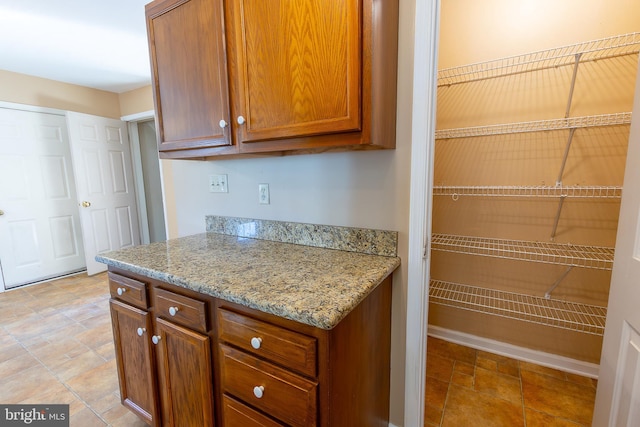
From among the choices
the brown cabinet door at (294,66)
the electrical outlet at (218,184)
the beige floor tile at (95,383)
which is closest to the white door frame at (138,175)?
the beige floor tile at (95,383)

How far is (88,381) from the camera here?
5.84 ft

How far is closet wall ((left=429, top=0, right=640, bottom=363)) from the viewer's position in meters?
1.53

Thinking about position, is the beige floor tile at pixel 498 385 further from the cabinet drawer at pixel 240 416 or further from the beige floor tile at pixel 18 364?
the beige floor tile at pixel 18 364

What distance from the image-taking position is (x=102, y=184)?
142 inches

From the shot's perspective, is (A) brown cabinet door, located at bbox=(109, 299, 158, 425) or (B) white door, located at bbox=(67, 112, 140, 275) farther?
(B) white door, located at bbox=(67, 112, 140, 275)

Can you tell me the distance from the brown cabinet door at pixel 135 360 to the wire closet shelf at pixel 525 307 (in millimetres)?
1652

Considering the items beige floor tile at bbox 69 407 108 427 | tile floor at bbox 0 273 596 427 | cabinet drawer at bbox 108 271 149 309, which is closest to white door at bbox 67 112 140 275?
tile floor at bbox 0 273 596 427

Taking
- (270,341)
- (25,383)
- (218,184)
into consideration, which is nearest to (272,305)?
(270,341)

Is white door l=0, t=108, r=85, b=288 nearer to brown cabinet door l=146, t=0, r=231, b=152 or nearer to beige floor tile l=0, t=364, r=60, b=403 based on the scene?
beige floor tile l=0, t=364, r=60, b=403

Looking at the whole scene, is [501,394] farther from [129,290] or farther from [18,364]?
[18,364]

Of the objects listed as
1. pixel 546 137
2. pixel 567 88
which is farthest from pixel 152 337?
pixel 567 88

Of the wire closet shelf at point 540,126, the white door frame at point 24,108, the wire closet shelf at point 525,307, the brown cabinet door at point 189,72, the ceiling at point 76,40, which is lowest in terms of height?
the wire closet shelf at point 525,307

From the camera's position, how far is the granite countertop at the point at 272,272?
2.59ft

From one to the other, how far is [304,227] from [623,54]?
186 cm
